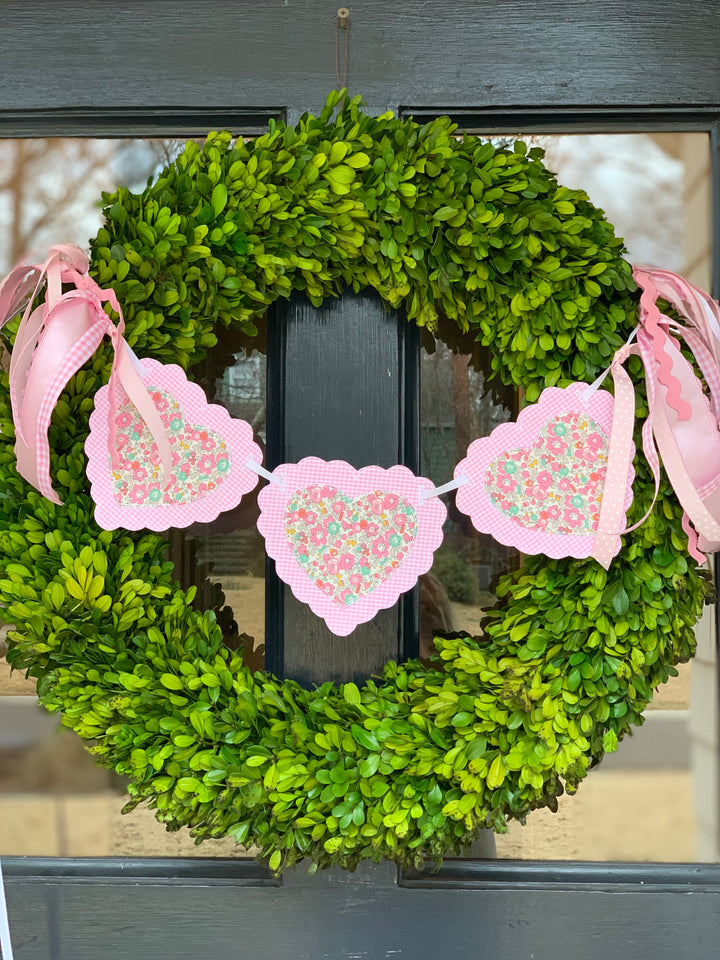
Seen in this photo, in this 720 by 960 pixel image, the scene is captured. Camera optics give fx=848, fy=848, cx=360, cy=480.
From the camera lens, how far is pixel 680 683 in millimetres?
1421

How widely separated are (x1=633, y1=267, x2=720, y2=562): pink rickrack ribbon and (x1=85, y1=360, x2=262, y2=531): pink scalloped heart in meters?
0.57

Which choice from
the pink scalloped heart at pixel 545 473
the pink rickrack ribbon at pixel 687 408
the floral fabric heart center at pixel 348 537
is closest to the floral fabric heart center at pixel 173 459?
the floral fabric heart center at pixel 348 537

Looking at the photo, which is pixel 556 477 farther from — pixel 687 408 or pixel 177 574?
pixel 177 574

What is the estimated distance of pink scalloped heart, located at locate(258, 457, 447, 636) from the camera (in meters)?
1.23

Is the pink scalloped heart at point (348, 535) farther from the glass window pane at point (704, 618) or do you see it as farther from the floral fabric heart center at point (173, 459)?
the glass window pane at point (704, 618)

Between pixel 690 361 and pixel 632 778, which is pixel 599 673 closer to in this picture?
pixel 632 778

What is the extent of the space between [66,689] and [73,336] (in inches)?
19.4

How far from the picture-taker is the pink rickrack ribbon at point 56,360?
3.72ft

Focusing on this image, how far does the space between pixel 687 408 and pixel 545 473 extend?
0.69 feet

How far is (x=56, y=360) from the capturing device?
114 cm

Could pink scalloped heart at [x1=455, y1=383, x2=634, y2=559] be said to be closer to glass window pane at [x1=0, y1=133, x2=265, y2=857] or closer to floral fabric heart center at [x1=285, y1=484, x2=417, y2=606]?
floral fabric heart center at [x1=285, y1=484, x2=417, y2=606]

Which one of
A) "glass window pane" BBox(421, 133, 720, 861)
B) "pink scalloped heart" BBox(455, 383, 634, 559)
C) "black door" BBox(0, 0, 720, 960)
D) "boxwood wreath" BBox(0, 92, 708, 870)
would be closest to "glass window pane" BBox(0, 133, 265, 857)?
"black door" BBox(0, 0, 720, 960)

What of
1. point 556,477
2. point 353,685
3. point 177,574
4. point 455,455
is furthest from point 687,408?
point 177,574

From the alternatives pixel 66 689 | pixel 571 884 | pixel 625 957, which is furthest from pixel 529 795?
pixel 66 689
